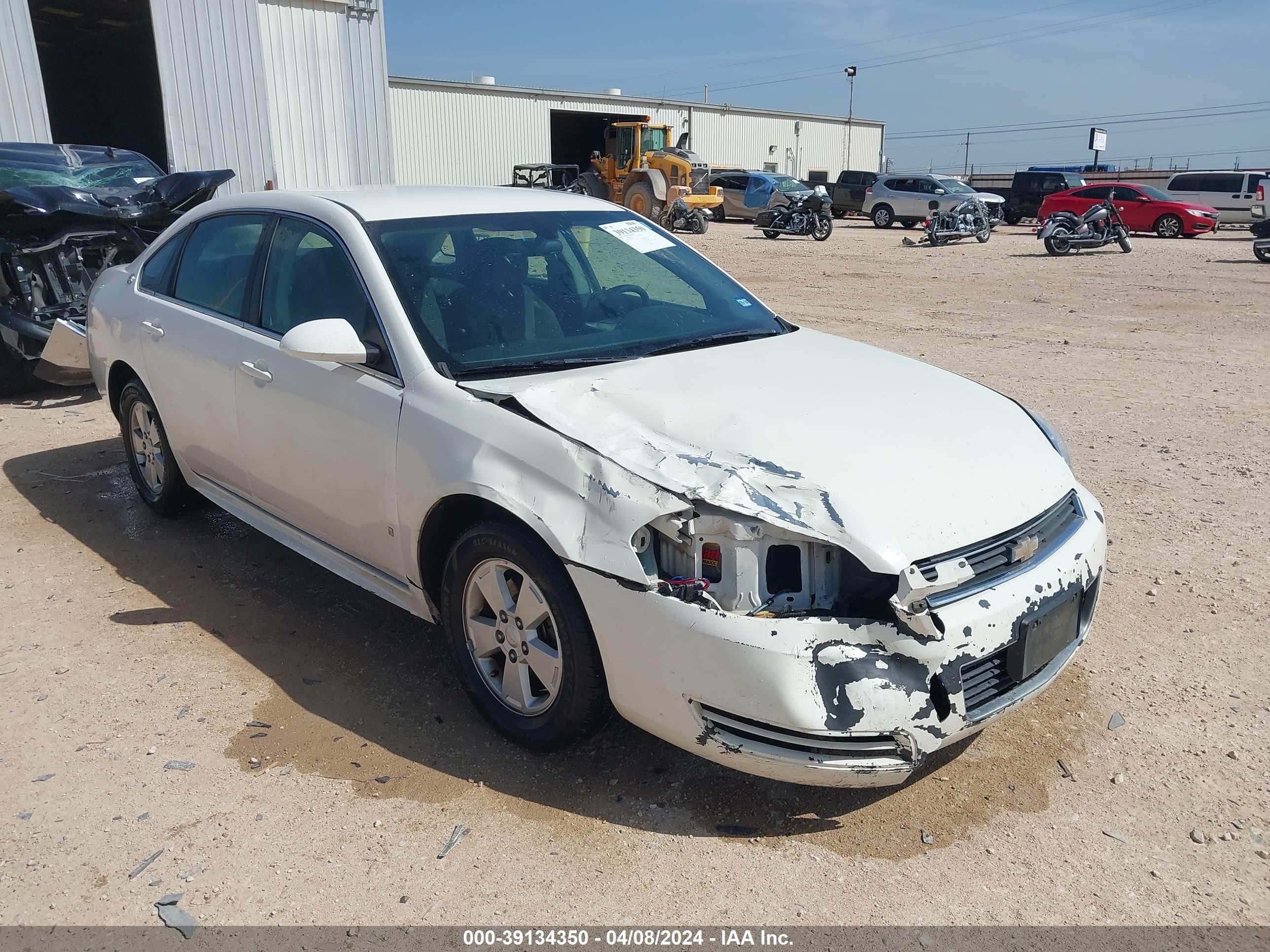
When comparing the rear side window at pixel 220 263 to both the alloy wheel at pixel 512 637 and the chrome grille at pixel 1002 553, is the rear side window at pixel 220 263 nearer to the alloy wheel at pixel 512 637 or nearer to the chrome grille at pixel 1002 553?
the alloy wheel at pixel 512 637

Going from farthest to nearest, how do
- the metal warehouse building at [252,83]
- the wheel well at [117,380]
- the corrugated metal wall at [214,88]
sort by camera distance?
the corrugated metal wall at [214,88]
the metal warehouse building at [252,83]
the wheel well at [117,380]

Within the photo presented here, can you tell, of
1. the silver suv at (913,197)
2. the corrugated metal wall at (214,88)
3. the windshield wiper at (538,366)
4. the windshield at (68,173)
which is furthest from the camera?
the silver suv at (913,197)

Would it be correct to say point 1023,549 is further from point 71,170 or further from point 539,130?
point 539,130

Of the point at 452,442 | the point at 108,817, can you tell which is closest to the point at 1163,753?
the point at 452,442

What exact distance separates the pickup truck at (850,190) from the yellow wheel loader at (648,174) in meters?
4.00

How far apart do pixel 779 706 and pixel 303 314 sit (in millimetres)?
2403

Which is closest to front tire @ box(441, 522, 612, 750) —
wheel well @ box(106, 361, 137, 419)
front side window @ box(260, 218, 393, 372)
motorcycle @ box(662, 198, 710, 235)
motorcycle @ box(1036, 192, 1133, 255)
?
front side window @ box(260, 218, 393, 372)

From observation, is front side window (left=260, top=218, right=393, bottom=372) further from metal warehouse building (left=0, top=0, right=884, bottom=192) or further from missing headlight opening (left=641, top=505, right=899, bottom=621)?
metal warehouse building (left=0, top=0, right=884, bottom=192)

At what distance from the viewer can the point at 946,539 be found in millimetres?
2576

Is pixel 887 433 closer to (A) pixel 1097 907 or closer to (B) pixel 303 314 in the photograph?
(A) pixel 1097 907

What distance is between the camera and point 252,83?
15.0 metres

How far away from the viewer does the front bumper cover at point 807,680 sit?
247 centimetres

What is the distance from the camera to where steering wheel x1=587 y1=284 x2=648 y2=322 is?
3.75m

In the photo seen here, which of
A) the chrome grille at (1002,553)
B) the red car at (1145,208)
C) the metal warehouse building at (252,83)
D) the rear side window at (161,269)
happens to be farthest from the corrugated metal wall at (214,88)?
the red car at (1145,208)
